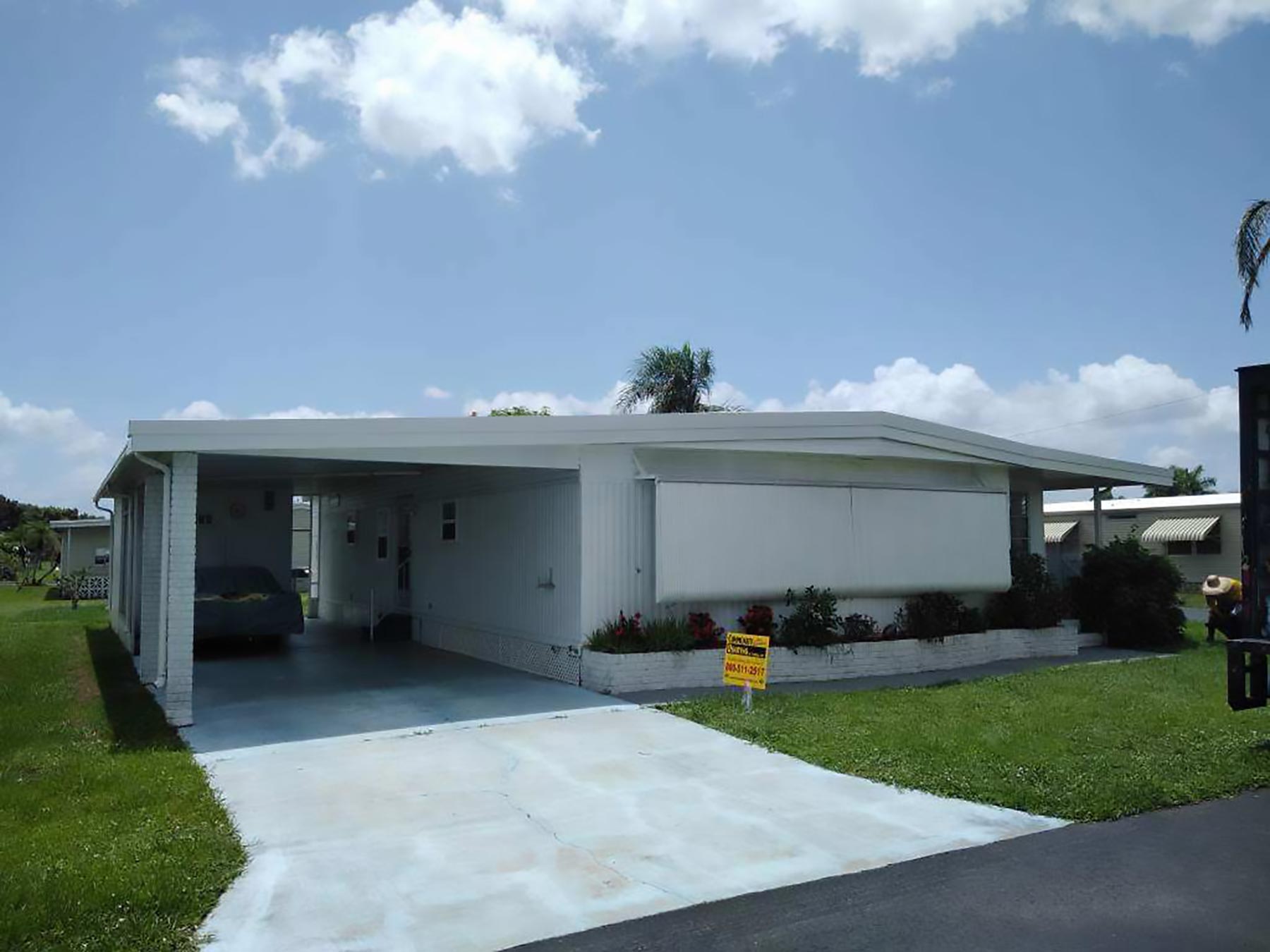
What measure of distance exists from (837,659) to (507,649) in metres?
4.12

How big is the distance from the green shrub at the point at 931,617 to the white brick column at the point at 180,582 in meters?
8.58

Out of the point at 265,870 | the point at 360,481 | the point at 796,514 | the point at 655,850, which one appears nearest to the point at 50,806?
the point at 265,870

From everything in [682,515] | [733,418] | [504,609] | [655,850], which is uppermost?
[733,418]

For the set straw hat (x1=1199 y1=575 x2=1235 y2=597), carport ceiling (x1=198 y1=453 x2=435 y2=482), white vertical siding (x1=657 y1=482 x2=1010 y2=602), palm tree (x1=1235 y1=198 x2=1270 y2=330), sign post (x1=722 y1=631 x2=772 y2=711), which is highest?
palm tree (x1=1235 y1=198 x2=1270 y2=330)

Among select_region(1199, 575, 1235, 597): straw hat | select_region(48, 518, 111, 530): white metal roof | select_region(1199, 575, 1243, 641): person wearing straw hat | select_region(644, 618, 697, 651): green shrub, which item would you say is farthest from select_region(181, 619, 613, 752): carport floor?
select_region(48, 518, 111, 530): white metal roof

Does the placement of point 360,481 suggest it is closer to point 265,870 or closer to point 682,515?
point 682,515

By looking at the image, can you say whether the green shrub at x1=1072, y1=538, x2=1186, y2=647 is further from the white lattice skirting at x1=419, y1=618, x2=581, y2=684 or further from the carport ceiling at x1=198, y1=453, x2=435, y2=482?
the carport ceiling at x1=198, y1=453, x2=435, y2=482

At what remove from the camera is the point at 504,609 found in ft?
42.0

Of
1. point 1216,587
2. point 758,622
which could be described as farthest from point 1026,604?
point 758,622

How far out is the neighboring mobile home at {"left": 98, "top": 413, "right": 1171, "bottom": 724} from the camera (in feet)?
31.1

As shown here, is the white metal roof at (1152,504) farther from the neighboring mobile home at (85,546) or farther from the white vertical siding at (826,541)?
the neighboring mobile home at (85,546)

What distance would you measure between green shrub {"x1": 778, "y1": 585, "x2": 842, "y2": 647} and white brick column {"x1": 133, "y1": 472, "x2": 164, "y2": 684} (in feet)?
24.4

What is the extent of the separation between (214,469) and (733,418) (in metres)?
6.14

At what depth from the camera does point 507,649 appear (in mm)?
12758
